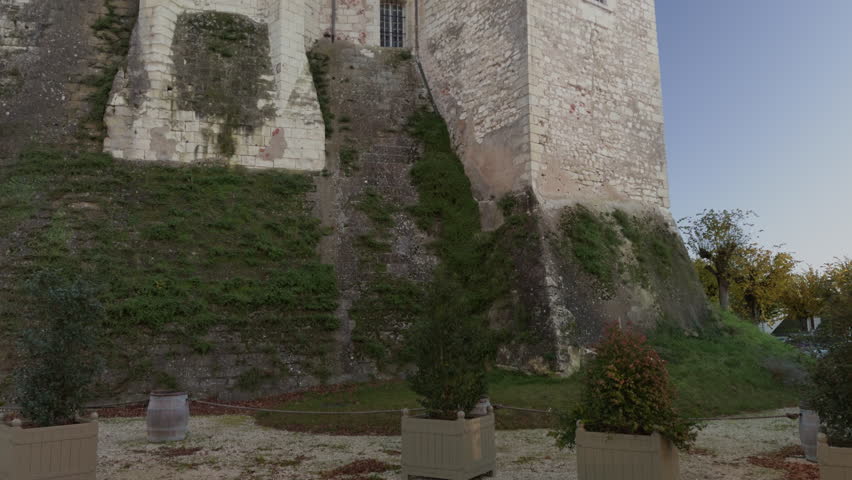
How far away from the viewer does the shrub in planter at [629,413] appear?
16.5 feet

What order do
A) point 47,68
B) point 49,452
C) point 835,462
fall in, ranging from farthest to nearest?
point 47,68, point 49,452, point 835,462

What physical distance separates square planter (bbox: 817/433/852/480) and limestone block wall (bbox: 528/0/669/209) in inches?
332

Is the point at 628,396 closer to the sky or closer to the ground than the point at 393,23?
closer to the ground

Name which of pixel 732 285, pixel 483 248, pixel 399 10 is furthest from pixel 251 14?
pixel 732 285

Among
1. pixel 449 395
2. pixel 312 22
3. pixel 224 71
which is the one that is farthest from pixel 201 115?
pixel 449 395

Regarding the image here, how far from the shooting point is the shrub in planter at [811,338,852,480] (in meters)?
4.61

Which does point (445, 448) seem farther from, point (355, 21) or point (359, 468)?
point (355, 21)

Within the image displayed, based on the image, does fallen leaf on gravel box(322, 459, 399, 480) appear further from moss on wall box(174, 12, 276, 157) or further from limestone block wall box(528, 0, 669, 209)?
moss on wall box(174, 12, 276, 157)

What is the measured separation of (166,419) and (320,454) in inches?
89.3

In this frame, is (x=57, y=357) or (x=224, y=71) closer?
(x=57, y=357)

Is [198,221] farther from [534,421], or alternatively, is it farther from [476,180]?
[534,421]

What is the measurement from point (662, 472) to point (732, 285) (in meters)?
25.7

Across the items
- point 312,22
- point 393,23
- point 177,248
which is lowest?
point 177,248

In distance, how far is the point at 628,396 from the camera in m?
5.21
